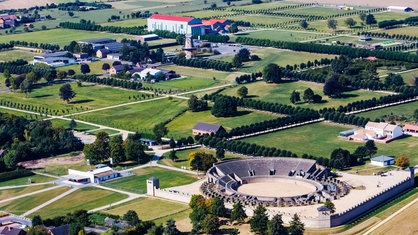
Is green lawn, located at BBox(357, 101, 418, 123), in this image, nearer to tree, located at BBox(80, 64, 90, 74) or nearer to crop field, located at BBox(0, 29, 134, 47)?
tree, located at BBox(80, 64, 90, 74)

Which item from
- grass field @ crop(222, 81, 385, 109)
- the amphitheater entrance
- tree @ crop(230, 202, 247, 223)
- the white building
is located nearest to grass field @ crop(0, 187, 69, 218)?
the amphitheater entrance

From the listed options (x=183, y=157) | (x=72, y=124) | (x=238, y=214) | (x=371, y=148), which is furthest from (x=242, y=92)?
(x=238, y=214)

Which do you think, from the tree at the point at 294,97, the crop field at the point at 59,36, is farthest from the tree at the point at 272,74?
the crop field at the point at 59,36

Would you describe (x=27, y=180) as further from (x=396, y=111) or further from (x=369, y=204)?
(x=396, y=111)

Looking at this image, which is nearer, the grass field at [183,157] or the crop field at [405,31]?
the grass field at [183,157]

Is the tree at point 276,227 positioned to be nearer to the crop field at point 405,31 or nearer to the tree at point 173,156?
the tree at point 173,156

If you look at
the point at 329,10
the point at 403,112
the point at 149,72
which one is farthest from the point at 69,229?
the point at 329,10
